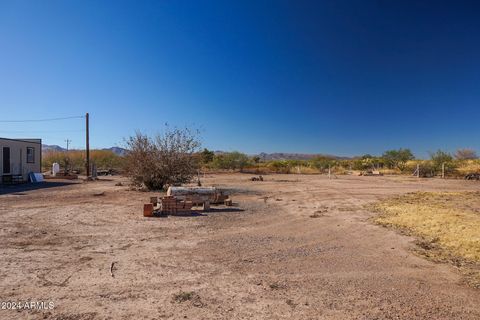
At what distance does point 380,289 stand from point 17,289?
4.78 m

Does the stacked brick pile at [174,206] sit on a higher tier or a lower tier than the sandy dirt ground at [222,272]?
higher

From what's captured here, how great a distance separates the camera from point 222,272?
5477 mm

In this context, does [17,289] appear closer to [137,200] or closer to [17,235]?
[17,235]

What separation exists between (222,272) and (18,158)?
26.8 m

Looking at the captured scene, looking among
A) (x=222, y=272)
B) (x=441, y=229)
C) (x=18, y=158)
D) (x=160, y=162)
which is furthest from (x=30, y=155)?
(x=441, y=229)

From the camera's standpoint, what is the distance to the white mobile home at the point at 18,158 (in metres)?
24.7

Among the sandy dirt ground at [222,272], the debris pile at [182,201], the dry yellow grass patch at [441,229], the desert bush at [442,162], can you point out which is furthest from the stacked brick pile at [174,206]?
the desert bush at [442,162]

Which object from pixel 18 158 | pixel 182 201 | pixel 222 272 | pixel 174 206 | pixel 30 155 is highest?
pixel 30 155

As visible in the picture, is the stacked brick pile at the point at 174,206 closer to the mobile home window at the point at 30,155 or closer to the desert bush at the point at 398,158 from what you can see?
the mobile home window at the point at 30,155

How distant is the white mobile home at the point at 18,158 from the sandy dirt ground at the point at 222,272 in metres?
18.3

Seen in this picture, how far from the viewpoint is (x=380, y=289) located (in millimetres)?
4824

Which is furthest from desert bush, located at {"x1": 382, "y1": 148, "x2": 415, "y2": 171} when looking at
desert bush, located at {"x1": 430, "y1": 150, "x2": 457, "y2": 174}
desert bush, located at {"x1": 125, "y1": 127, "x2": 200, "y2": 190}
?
desert bush, located at {"x1": 125, "y1": 127, "x2": 200, "y2": 190}

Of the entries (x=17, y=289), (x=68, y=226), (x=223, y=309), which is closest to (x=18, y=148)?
(x=68, y=226)

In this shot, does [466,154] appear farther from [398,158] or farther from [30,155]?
[30,155]
